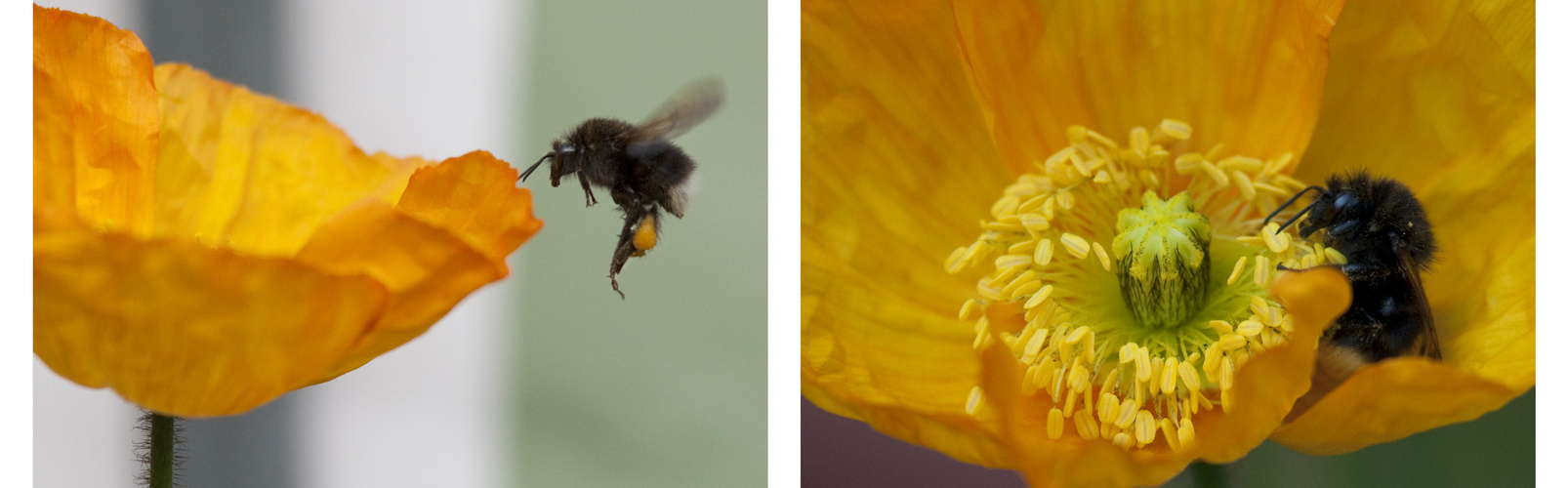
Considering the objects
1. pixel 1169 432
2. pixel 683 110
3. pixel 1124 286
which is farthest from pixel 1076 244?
pixel 683 110

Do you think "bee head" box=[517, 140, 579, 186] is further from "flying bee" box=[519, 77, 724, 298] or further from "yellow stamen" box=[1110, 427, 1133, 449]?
"yellow stamen" box=[1110, 427, 1133, 449]

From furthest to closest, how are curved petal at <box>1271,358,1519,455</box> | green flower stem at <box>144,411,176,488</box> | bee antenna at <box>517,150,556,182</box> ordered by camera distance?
bee antenna at <box>517,150,556,182</box>, green flower stem at <box>144,411,176,488</box>, curved petal at <box>1271,358,1519,455</box>

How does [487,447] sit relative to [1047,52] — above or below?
below

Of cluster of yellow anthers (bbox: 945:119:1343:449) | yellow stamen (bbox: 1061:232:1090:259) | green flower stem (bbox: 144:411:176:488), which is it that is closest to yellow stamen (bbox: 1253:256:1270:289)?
cluster of yellow anthers (bbox: 945:119:1343:449)

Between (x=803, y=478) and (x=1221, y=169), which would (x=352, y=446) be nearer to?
(x=803, y=478)

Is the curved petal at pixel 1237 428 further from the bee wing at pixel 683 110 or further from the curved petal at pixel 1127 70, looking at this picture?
the bee wing at pixel 683 110
